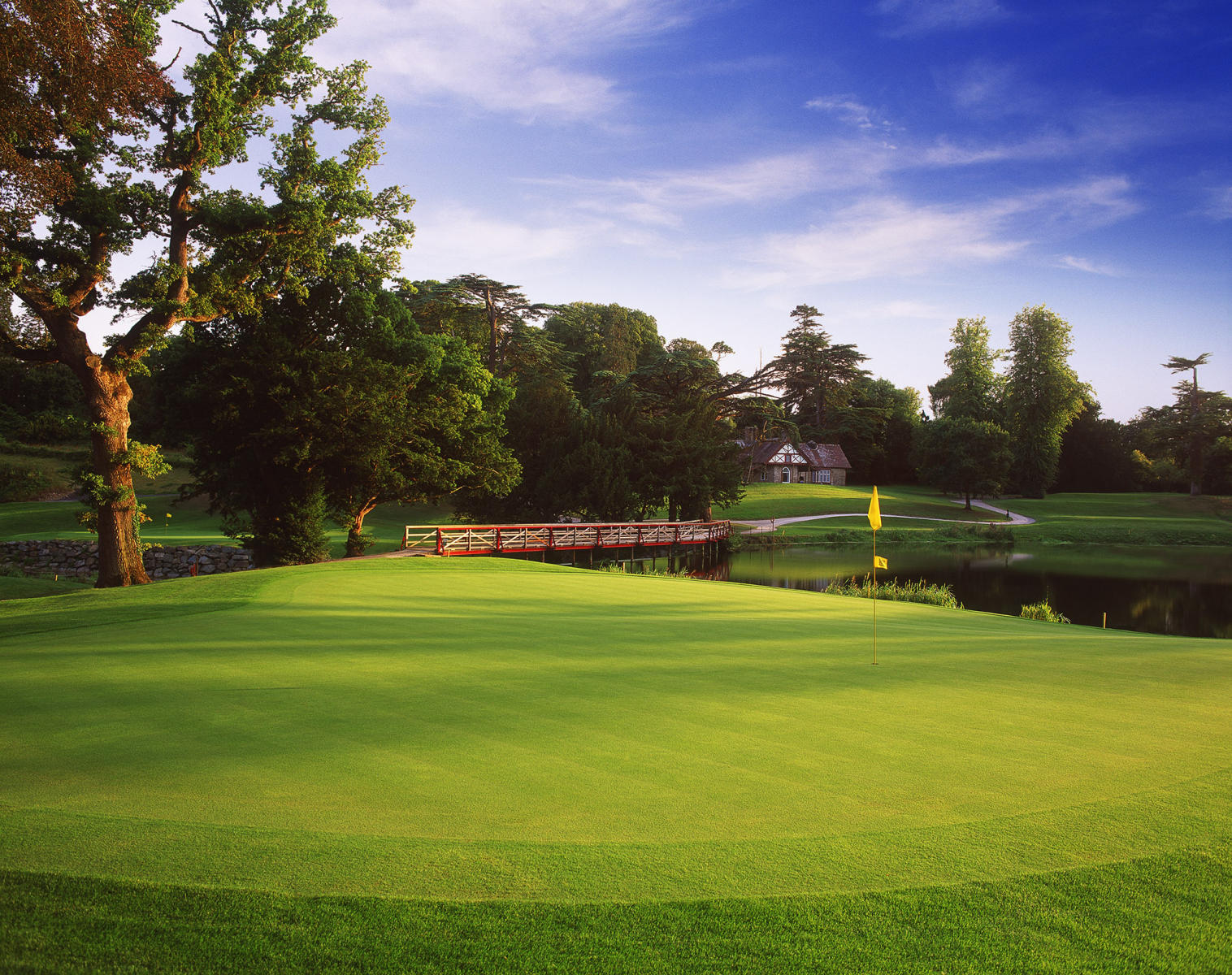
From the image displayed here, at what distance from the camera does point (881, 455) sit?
8694 centimetres

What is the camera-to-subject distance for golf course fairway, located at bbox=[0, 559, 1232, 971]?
3715 mm

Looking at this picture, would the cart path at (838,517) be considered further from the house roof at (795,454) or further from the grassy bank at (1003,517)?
the house roof at (795,454)

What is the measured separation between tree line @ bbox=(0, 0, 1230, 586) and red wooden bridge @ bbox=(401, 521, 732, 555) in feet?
5.90

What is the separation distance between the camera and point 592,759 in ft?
17.6

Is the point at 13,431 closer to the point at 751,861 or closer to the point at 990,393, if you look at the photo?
the point at 751,861

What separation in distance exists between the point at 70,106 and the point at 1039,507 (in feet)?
235

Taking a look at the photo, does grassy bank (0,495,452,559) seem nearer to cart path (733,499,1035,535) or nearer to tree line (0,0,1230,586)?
tree line (0,0,1230,586)

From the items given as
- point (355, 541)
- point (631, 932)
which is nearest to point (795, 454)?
point (355, 541)

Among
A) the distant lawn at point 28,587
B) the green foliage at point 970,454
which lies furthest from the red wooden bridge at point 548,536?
the green foliage at point 970,454

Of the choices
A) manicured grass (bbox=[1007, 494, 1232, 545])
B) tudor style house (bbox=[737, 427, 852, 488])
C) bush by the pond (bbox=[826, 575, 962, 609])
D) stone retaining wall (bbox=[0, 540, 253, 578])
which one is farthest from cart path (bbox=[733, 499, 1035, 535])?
stone retaining wall (bbox=[0, 540, 253, 578])

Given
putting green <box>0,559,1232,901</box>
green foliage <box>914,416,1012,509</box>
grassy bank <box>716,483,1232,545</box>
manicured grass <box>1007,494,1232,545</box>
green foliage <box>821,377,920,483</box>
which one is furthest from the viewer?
green foliage <box>821,377,920,483</box>

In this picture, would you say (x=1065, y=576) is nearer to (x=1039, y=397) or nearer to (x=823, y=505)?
(x=823, y=505)

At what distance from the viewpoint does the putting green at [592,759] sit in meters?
3.87

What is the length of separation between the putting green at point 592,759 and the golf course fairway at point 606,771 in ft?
0.08
